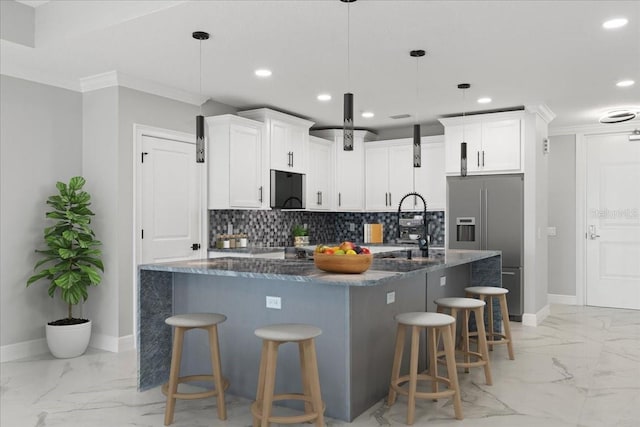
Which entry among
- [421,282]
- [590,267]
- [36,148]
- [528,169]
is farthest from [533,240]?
[36,148]

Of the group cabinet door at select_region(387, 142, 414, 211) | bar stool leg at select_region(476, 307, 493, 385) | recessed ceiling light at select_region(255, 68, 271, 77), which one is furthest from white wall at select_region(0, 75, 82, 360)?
cabinet door at select_region(387, 142, 414, 211)

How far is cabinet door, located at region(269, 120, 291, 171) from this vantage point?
602 cm

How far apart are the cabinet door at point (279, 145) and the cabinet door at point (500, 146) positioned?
2300mm

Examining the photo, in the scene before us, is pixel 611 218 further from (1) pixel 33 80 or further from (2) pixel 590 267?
(1) pixel 33 80

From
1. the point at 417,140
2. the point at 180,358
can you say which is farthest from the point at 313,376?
the point at 417,140

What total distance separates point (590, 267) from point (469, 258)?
3876mm

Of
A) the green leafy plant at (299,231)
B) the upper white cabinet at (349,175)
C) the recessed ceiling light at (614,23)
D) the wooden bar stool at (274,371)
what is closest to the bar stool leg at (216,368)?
the wooden bar stool at (274,371)

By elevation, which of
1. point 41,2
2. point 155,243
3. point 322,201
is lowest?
point 155,243

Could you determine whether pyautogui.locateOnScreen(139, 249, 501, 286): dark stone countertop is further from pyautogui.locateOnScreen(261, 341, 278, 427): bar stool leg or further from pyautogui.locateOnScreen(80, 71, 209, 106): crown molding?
pyautogui.locateOnScreen(80, 71, 209, 106): crown molding

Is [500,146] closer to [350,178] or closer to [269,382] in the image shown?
[350,178]

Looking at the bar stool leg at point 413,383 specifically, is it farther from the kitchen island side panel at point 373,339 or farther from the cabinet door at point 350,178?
the cabinet door at point 350,178

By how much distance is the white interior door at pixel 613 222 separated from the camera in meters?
6.88

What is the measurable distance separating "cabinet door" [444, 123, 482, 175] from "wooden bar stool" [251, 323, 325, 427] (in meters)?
4.06

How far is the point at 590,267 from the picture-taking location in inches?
282
